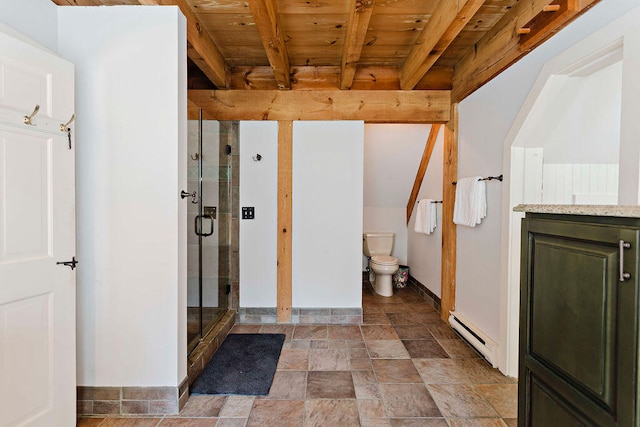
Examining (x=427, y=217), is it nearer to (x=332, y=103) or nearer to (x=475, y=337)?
(x=475, y=337)

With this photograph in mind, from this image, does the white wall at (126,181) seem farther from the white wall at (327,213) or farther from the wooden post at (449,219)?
the wooden post at (449,219)

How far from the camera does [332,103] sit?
3.00 meters

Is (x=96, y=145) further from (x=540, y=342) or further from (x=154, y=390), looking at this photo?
(x=540, y=342)

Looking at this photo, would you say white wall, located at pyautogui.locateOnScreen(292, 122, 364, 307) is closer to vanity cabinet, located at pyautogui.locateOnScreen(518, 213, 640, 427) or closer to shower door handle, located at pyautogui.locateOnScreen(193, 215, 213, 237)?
shower door handle, located at pyautogui.locateOnScreen(193, 215, 213, 237)

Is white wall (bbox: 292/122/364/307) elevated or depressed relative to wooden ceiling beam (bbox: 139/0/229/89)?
depressed

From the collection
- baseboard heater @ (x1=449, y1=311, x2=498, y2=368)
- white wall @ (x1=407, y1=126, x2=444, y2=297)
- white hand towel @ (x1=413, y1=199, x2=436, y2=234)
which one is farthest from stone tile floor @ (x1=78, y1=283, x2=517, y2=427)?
white hand towel @ (x1=413, y1=199, x2=436, y2=234)

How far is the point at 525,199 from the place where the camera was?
2.04m

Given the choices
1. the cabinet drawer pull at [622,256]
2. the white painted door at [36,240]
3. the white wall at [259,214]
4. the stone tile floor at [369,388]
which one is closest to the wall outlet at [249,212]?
the white wall at [259,214]

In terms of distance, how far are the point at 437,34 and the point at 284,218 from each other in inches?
76.3

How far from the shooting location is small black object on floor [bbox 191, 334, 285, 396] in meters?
1.99

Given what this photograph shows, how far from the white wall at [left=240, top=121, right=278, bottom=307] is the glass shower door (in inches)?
7.1

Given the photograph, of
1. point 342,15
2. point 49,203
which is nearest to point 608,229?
point 342,15

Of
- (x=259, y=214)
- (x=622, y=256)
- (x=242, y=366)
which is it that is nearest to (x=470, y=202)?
(x=622, y=256)

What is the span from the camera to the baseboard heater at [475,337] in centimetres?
224
